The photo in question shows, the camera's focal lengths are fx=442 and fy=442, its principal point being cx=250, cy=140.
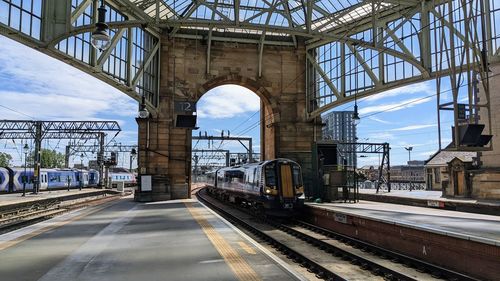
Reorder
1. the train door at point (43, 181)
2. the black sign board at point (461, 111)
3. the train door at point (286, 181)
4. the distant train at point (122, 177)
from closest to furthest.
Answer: the black sign board at point (461, 111), the train door at point (286, 181), the train door at point (43, 181), the distant train at point (122, 177)

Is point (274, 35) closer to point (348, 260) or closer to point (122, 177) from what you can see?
point (348, 260)

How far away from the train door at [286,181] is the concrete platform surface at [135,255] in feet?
17.6

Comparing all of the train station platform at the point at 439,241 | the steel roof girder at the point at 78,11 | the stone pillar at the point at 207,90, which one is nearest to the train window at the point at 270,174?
the train station platform at the point at 439,241

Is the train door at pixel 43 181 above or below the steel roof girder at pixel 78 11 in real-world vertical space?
below

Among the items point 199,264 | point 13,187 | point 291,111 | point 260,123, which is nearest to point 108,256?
point 199,264

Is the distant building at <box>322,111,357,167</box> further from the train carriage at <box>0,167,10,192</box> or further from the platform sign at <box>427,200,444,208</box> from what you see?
the train carriage at <box>0,167,10,192</box>

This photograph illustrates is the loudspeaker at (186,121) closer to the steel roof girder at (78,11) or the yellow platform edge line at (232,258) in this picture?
the steel roof girder at (78,11)

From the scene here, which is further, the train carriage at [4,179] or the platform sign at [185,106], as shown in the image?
the train carriage at [4,179]

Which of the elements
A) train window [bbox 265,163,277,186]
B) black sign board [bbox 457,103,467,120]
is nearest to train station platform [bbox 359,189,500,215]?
black sign board [bbox 457,103,467,120]

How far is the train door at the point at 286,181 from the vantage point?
18.5 meters

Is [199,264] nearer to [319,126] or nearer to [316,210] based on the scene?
[316,210]

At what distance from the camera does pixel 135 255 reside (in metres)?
8.85

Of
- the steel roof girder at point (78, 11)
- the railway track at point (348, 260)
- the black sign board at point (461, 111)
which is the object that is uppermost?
the steel roof girder at point (78, 11)

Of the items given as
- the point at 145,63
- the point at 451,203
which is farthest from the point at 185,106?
the point at 451,203
